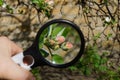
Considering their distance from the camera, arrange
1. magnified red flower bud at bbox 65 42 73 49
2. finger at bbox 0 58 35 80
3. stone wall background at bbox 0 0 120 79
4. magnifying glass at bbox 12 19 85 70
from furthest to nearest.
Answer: stone wall background at bbox 0 0 120 79 → magnified red flower bud at bbox 65 42 73 49 → magnifying glass at bbox 12 19 85 70 → finger at bbox 0 58 35 80

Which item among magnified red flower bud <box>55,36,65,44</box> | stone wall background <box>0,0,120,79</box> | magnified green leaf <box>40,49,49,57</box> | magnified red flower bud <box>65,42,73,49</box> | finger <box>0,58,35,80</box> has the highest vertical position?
stone wall background <box>0,0,120,79</box>

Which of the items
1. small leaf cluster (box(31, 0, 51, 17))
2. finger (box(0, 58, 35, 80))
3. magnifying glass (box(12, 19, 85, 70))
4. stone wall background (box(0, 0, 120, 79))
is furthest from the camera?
stone wall background (box(0, 0, 120, 79))

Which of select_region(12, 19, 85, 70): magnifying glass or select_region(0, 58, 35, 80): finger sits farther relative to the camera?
select_region(12, 19, 85, 70): magnifying glass

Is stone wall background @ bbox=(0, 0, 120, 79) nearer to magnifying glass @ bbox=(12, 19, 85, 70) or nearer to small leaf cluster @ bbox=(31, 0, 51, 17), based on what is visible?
small leaf cluster @ bbox=(31, 0, 51, 17)

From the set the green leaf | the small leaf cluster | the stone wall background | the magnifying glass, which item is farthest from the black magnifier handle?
the stone wall background

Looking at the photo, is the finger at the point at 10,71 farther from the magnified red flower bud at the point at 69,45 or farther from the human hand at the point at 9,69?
the magnified red flower bud at the point at 69,45

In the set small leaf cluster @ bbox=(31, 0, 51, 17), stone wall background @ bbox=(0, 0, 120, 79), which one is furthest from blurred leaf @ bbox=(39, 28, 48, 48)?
stone wall background @ bbox=(0, 0, 120, 79)

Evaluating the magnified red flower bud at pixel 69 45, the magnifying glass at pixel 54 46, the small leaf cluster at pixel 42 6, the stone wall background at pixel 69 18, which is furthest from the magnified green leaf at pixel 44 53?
the stone wall background at pixel 69 18

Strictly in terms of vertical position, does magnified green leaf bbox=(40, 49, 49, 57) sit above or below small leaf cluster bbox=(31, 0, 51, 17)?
below

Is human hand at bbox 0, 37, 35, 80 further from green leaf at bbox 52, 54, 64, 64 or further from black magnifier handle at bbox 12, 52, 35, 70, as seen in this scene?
green leaf at bbox 52, 54, 64, 64
